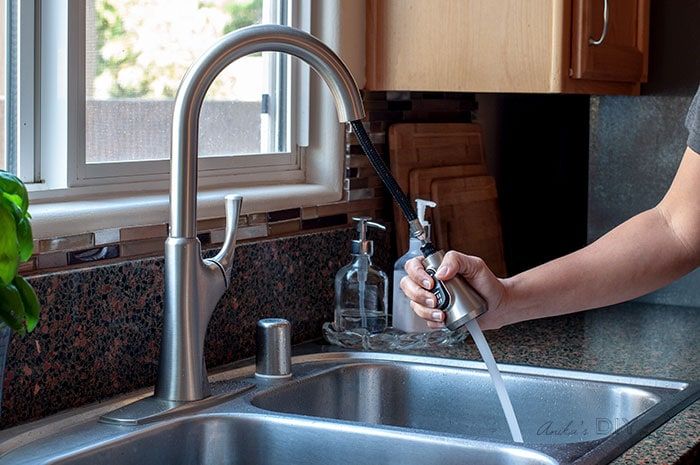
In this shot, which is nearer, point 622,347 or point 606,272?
point 606,272

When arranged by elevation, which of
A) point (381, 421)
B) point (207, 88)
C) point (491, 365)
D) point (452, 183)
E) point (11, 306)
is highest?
point (207, 88)

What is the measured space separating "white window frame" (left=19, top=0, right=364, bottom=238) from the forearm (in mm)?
464

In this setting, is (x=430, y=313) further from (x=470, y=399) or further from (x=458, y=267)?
(x=470, y=399)

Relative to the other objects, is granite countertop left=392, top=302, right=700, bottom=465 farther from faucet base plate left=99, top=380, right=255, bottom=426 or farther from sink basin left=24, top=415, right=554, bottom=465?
faucet base plate left=99, top=380, right=255, bottom=426

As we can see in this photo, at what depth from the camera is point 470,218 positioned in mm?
2305

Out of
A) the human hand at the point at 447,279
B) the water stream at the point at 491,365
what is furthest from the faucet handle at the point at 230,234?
the water stream at the point at 491,365

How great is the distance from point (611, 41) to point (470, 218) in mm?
452

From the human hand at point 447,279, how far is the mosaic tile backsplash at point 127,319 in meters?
0.38

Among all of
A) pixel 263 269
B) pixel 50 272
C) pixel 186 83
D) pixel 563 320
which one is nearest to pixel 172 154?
pixel 186 83

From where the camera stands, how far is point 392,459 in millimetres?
1378

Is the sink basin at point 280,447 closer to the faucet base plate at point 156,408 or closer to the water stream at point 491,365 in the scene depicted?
the faucet base plate at point 156,408

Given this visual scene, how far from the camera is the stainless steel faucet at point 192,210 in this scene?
1.46 meters

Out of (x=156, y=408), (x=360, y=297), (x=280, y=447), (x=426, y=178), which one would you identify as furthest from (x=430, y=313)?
(x=426, y=178)

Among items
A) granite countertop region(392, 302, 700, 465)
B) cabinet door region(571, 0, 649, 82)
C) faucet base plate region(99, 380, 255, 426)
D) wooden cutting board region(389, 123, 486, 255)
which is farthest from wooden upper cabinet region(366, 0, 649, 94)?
faucet base plate region(99, 380, 255, 426)
